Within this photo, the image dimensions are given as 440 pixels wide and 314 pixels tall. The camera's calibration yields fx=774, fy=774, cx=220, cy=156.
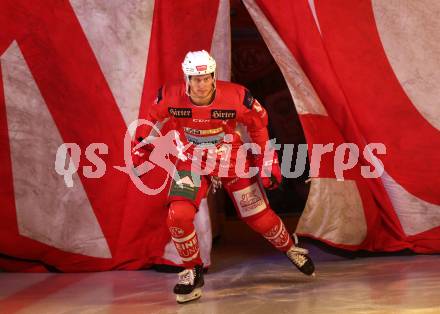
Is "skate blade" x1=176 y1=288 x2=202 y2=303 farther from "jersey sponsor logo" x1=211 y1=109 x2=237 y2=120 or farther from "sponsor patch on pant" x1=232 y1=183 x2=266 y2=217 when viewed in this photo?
"jersey sponsor logo" x1=211 y1=109 x2=237 y2=120

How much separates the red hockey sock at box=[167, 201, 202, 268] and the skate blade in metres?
0.17

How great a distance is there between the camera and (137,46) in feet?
15.8

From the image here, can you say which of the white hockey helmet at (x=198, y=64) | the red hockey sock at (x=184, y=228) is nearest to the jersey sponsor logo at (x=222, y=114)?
the white hockey helmet at (x=198, y=64)

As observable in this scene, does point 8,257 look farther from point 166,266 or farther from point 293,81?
point 293,81

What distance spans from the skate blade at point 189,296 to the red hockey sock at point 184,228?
173 millimetres

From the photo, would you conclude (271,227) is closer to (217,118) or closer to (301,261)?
(301,261)

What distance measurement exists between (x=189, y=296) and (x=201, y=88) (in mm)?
1098

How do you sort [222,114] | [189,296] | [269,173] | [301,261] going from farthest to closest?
[301,261]
[269,173]
[222,114]
[189,296]

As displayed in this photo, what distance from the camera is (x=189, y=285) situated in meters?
4.10

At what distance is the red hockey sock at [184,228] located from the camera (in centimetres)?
412

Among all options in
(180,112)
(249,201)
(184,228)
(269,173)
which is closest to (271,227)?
(249,201)

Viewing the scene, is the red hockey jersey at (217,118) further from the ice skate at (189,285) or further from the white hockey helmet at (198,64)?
the ice skate at (189,285)

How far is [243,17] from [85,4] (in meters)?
1.99

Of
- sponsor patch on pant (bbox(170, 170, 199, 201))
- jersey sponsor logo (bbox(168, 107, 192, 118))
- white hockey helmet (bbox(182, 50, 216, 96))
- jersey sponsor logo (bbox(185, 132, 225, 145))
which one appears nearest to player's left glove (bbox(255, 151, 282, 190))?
jersey sponsor logo (bbox(185, 132, 225, 145))
